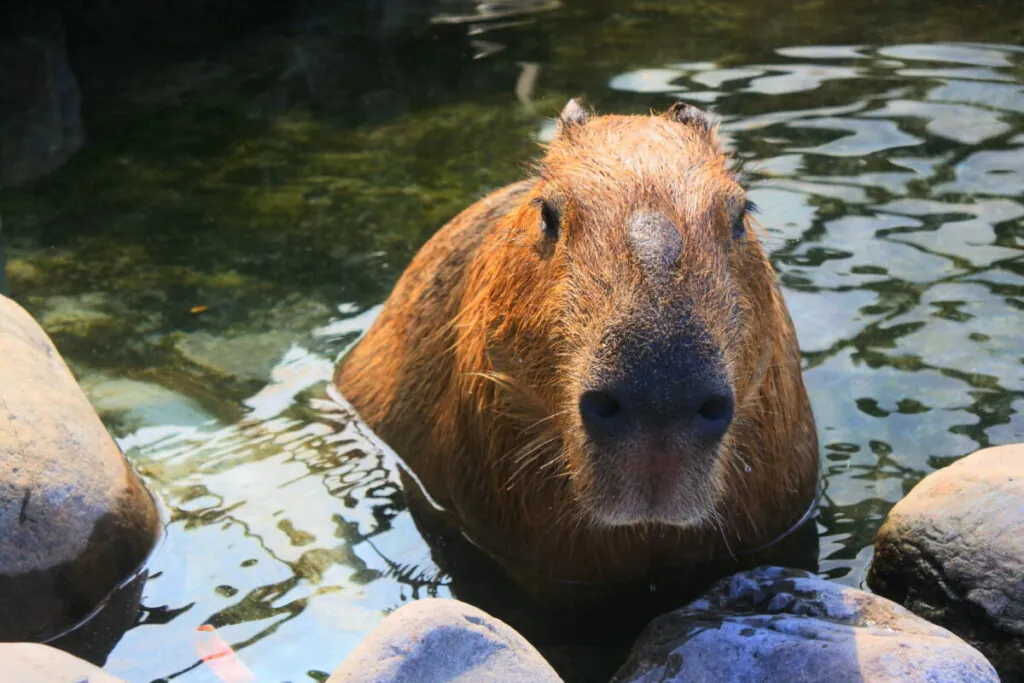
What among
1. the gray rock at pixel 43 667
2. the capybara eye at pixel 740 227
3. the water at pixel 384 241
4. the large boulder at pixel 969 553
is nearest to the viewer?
the gray rock at pixel 43 667

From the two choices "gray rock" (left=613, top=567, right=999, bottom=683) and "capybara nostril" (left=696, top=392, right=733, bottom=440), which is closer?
"capybara nostril" (left=696, top=392, right=733, bottom=440)

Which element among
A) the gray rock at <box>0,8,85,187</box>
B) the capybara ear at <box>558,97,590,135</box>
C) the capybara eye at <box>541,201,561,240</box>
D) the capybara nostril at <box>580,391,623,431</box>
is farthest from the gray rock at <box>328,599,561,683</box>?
the gray rock at <box>0,8,85,187</box>

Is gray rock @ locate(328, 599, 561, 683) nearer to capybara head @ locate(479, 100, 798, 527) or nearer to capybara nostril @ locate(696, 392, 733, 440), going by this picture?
capybara head @ locate(479, 100, 798, 527)

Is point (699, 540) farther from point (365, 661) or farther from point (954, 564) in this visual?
point (365, 661)

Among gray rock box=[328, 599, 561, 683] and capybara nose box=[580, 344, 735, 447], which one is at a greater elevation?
capybara nose box=[580, 344, 735, 447]

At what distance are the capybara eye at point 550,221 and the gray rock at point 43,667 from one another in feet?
5.07

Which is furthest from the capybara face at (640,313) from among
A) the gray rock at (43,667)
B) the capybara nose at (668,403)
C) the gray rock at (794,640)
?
the gray rock at (43,667)

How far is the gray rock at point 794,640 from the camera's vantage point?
10.1 feet

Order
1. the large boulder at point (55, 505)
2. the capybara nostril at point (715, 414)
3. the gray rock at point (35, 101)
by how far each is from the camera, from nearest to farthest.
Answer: the capybara nostril at point (715, 414) < the large boulder at point (55, 505) < the gray rock at point (35, 101)

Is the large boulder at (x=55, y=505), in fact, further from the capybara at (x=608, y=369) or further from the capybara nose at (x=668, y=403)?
the capybara nose at (x=668, y=403)

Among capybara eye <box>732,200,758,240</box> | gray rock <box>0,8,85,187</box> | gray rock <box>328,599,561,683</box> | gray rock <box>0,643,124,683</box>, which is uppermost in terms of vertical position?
capybara eye <box>732,200,758,240</box>

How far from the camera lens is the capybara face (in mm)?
2895

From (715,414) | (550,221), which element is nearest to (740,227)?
(550,221)

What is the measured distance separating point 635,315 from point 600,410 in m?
0.23
